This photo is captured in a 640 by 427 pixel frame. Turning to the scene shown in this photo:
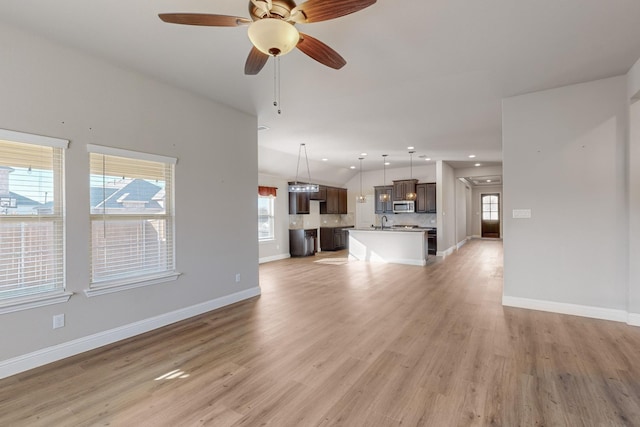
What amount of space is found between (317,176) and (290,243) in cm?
246

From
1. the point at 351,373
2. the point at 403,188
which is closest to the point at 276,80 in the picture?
the point at 351,373

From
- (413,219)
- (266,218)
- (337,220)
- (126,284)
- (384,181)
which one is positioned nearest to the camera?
(126,284)

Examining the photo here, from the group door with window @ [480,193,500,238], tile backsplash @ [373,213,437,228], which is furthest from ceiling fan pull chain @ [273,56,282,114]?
door with window @ [480,193,500,238]

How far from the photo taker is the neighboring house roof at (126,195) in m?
3.06

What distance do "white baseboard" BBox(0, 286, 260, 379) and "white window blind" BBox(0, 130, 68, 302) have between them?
52 cm

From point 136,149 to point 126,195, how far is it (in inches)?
20.9

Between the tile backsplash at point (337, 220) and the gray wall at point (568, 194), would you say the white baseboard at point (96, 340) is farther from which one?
the tile backsplash at point (337, 220)

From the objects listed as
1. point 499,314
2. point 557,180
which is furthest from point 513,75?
point 499,314

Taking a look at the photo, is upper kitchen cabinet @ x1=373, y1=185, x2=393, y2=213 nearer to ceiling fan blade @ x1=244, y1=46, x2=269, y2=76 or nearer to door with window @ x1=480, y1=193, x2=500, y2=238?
A: door with window @ x1=480, y1=193, x2=500, y2=238

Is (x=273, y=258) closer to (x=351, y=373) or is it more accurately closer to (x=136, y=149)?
(x=136, y=149)

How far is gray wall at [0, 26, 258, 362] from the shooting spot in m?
2.59

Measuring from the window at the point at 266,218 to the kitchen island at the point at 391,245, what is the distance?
2384mm

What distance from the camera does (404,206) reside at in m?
10.0

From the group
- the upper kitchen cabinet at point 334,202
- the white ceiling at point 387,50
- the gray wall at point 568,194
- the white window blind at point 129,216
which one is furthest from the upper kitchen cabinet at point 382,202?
the white window blind at point 129,216
